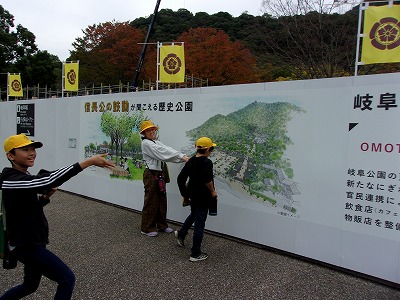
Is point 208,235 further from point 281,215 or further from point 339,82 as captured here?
point 339,82

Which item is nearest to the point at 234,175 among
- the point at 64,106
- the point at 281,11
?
the point at 64,106

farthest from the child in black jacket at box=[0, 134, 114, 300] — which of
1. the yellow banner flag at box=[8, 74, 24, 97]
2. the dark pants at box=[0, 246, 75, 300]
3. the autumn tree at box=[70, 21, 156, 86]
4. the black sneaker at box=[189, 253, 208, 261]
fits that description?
the autumn tree at box=[70, 21, 156, 86]

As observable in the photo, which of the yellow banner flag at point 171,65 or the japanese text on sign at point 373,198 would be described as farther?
the yellow banner flag at point 171,65

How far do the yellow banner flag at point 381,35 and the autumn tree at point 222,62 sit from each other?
1737 centimetres

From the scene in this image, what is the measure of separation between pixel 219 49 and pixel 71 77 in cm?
1421

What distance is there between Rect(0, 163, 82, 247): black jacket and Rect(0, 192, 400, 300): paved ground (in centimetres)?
120

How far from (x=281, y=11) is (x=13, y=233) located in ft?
47.9

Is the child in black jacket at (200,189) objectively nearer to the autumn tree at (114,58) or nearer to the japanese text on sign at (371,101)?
the japanese text on sign at (371,101)

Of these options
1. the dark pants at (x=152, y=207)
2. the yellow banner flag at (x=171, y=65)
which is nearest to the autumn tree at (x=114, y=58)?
the yellow banner flag at (x=171, y=65)

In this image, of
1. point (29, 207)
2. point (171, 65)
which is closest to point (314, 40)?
point (171, 65)

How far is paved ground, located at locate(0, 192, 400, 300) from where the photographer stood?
3.33 metres

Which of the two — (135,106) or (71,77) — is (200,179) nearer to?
(135,106)

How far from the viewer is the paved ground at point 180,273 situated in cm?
333

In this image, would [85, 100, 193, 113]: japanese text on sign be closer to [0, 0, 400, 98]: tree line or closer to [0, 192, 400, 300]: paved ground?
[0, 192, 400, 300]: paved ground
